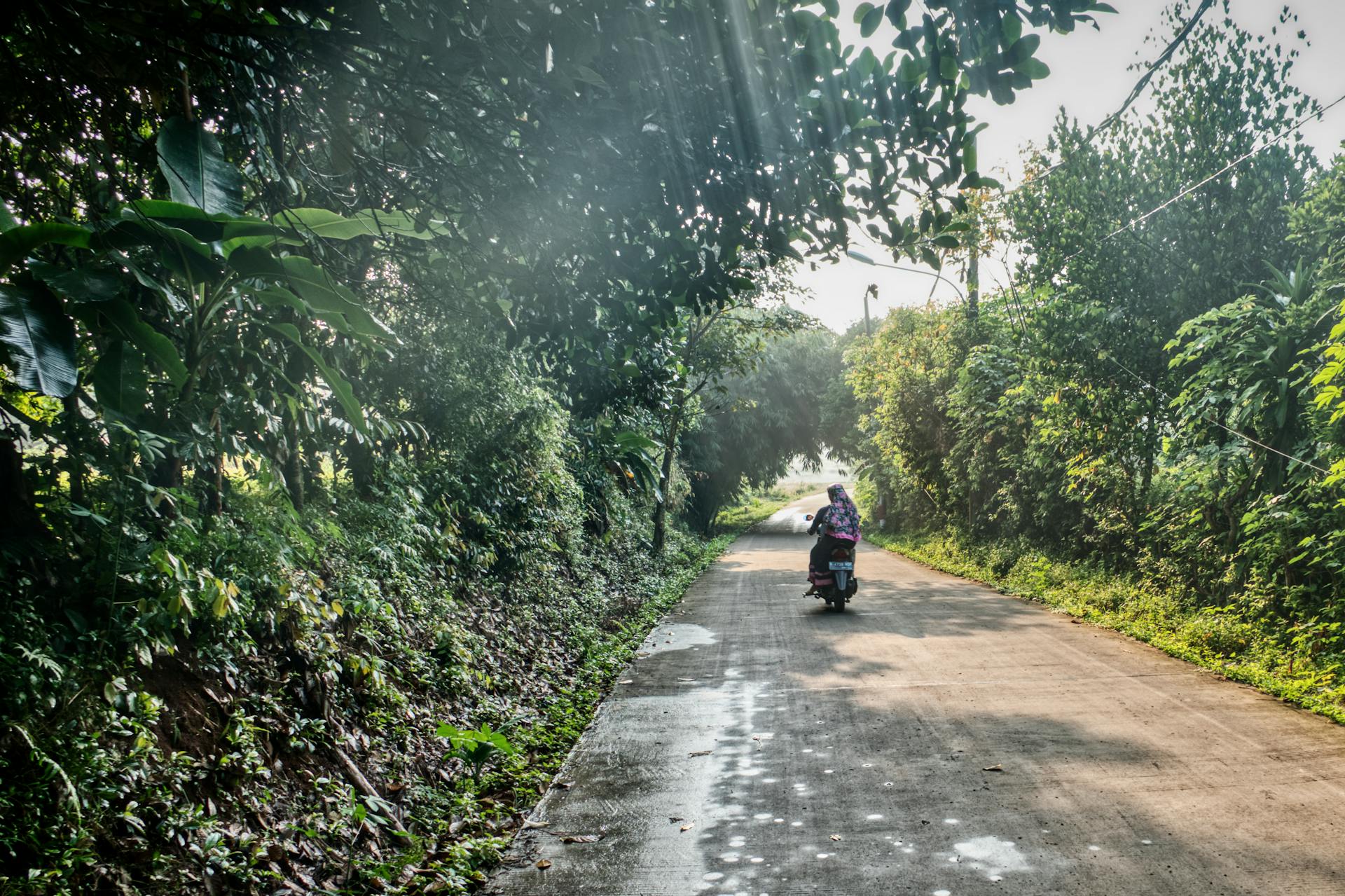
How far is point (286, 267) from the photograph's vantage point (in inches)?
151

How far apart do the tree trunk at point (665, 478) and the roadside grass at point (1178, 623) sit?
24.5 ft

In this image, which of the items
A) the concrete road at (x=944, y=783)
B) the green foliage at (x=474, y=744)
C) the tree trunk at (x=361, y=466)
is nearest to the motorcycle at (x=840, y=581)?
the concrete road at (x=944, y=783)

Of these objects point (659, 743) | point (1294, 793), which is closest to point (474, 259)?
point (659, 743)

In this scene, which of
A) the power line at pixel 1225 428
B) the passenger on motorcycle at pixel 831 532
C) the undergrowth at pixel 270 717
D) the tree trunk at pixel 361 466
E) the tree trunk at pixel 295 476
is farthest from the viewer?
the passenger on motorcycle at pixel 831 532

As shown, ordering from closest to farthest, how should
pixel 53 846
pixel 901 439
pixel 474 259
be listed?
pixel 53 846
pixel 474 259
pixel 901 439

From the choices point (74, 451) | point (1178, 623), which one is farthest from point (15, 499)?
point (1178, 623)

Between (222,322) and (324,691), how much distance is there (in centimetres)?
230

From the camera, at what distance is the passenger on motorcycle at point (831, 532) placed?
1382 cm

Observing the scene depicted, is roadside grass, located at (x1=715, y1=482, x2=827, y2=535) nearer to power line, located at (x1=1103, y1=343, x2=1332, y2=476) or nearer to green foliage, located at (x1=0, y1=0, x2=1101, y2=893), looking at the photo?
power line, located at (x1=1103, y1=343, x2=1332, y2=476)

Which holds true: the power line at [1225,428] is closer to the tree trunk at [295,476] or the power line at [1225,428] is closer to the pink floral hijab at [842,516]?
the pink floral hijab at [842,516]

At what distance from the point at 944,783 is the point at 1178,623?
638 cm

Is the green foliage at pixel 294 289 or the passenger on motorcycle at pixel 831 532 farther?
the passenger on motorcycle at pixel 831 532

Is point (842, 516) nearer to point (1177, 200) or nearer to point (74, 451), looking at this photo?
point (1177, 200)

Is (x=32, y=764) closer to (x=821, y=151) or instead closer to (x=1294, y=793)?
(x=821, y=151)
